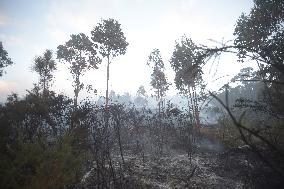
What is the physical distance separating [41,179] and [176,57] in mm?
24876

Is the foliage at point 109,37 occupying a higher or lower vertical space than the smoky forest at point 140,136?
higher

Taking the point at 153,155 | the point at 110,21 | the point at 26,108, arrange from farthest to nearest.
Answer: the point at 110,21
the point at 153,155
the point at 26,108

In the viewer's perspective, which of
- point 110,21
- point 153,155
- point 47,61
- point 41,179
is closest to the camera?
point 41,179

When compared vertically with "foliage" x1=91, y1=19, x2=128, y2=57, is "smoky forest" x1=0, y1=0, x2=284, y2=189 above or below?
below

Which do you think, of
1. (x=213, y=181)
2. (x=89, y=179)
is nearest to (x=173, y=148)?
(x=213, y=181)

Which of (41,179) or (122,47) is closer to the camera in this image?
(41,179)

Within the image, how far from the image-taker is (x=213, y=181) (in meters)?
11.4

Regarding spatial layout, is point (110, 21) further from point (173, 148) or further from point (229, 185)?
point (229, 185)

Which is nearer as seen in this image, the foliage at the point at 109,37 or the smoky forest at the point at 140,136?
the smoky forest at the point at 140,136

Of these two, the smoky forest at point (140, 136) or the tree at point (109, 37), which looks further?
the tree at point (109, 37)

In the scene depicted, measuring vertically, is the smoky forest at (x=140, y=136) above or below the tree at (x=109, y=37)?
below

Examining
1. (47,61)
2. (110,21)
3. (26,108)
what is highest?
(110,21)

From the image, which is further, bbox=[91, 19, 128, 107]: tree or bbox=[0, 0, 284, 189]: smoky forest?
bbox=[91, 19, 128, 107]: tree

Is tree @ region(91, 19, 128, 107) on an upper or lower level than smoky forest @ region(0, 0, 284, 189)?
upper
